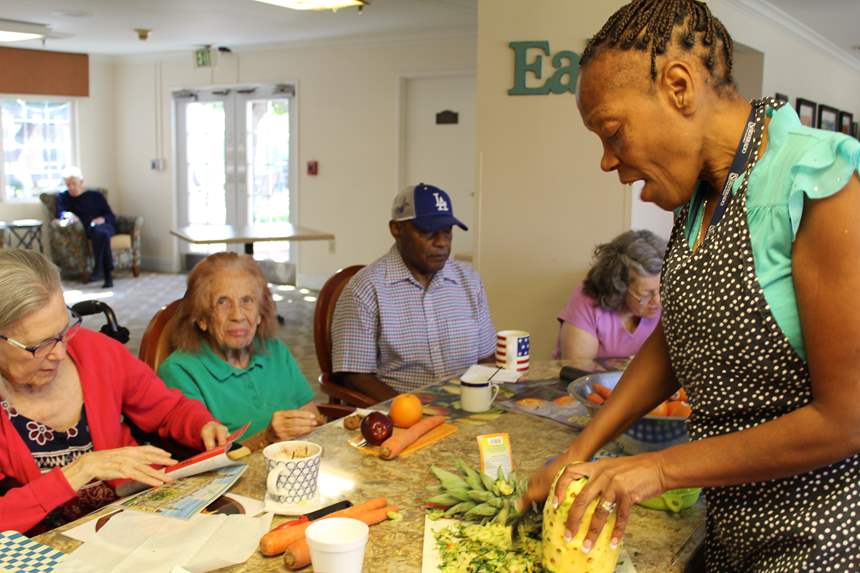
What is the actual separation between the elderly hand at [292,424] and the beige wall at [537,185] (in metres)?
2.52

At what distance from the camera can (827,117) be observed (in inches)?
321

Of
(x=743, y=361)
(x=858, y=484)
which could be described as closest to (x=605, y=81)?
(x=743, y=361)

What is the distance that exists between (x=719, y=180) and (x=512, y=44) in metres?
3.19

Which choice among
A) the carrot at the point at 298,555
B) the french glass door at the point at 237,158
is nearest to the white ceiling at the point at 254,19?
the french glass door at the point at 237,158

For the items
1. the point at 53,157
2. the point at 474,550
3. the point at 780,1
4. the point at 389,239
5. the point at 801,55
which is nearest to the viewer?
the point at 474,550

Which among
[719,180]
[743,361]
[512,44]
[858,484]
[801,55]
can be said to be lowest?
[858,484]

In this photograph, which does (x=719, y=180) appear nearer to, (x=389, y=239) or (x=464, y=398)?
(x=464, y=398)

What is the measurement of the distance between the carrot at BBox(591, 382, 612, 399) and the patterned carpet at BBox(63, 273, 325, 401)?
367 cm

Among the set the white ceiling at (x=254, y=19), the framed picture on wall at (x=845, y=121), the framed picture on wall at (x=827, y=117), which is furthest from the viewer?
the framed picture on wall at (x=845, y=121)

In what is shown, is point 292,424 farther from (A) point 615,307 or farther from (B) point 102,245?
(B) point 102,245

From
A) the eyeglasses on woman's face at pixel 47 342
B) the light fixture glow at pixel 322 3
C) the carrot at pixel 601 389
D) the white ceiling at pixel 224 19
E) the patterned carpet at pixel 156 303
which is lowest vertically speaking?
the patterned carpet at pixel 156 303

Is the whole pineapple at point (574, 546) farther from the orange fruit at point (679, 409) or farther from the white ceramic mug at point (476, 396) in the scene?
the white ceramic mug at point (476, 396)

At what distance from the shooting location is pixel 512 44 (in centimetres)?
414

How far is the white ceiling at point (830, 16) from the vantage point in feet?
19.4
